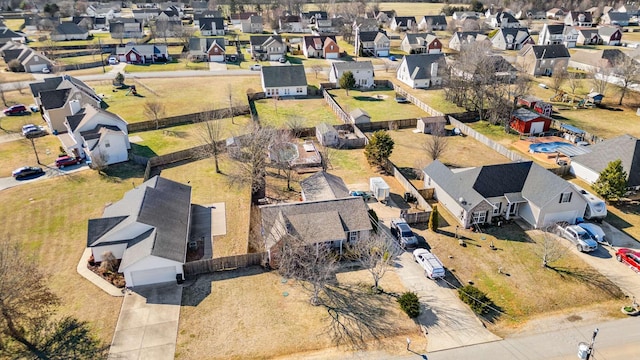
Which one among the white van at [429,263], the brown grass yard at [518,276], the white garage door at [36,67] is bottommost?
the brown grass yard at [518,276]

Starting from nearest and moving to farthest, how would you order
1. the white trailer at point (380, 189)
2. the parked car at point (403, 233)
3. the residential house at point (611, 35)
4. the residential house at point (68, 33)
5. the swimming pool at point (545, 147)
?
the parked car at point (403, 233) → the white trailer at point (380, 189) → the swimming pool at point (545, 147) → the residential house at point (611, 35) → the residential house at point (68, 33)

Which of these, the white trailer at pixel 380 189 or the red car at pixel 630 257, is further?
the white trailer at pixel 380 189

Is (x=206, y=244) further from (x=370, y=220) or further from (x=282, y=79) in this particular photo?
(x=282, y=79)

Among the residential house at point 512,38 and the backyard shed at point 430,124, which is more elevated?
the residential house at point 512,38

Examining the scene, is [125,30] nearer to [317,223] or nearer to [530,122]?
[530,122]

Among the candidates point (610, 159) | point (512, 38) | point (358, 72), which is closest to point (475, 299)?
point (610, 159)

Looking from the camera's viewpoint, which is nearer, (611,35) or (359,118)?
(359,118)

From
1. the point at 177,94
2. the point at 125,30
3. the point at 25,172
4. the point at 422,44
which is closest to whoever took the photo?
the point at 25,172

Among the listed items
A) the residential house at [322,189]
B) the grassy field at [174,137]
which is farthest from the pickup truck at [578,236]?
the grassy field at [174,137]

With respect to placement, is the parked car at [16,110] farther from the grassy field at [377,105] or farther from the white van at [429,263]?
the white van at [429,263]
